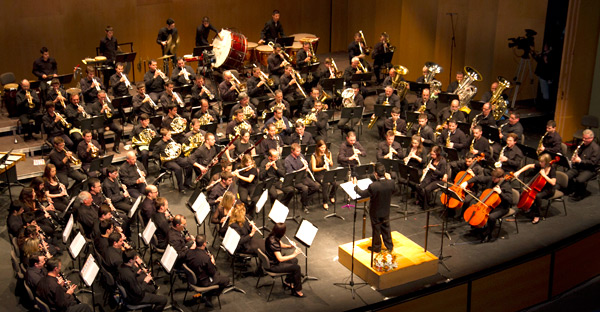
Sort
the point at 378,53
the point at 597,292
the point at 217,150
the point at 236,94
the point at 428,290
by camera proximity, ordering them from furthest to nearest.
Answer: the point at 378,53 → the point at 236,94 → the point at 217,150 → the point at 597,292 → the point at 428,290

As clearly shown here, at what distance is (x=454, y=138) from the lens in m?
13.8

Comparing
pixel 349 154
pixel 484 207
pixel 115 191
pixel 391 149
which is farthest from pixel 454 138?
pixel 115 191

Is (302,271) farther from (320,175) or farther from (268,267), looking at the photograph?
(320,175)

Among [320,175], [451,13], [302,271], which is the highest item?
[451,13]

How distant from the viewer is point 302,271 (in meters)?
10.5

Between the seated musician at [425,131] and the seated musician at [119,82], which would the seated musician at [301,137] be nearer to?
the seated musician at [425,131]

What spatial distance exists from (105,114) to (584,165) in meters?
9.43

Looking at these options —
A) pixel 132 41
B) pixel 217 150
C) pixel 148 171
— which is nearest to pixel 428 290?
pixel 217 150

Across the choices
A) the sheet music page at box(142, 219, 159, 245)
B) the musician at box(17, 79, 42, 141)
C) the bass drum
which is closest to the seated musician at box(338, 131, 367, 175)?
the sheet music page at box(142, 219, 159, 245)

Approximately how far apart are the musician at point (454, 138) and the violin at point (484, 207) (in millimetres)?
2445

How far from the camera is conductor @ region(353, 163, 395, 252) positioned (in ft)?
33.3

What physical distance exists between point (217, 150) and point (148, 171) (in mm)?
1692

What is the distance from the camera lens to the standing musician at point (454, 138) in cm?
1373

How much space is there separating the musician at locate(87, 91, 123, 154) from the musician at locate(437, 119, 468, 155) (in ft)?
21.7
